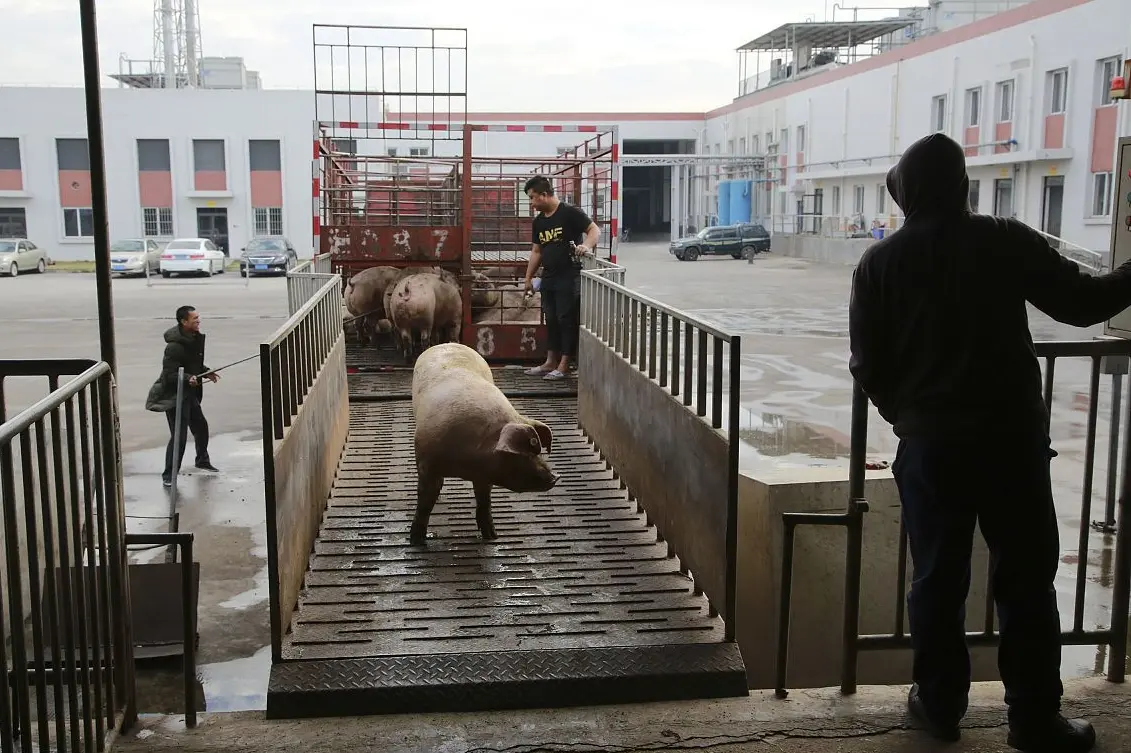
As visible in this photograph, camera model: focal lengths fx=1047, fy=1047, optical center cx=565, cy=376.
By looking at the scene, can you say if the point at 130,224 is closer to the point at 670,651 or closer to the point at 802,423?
the point at 802,423

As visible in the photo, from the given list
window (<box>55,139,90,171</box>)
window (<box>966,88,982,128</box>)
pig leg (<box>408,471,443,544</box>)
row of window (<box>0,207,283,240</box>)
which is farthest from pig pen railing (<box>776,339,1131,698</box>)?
window (<box>55,139,90,171</box>)

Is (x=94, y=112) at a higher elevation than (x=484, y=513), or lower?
higher

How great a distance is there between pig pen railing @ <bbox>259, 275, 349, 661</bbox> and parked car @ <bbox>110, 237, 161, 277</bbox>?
3005 cm

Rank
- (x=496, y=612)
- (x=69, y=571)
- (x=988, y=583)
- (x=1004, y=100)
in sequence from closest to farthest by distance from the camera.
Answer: (x=69, y=571), (x=988, y=583), (x=496, y=612), (x=1004, y=100)

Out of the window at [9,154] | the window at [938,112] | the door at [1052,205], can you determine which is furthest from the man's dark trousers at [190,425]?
the window at [9,154]

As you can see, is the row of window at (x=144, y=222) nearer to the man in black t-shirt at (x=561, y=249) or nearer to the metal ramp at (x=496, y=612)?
the man in black t-shirt at (x=561, y=249)

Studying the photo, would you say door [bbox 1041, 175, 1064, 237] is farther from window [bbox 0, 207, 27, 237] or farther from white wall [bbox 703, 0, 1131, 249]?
window [bbox 0, 207, 27, 237]

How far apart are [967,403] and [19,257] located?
40395 mm

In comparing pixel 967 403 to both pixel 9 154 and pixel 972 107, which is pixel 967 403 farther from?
pixel 9 154

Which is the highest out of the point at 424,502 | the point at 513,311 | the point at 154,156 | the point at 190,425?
the point at 154,156

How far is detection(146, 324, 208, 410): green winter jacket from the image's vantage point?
29.2 feet

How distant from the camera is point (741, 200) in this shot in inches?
2005

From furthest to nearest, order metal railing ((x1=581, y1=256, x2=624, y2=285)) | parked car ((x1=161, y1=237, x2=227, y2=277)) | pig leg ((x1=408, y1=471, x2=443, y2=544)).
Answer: parked car ((x1=161, y1=237, x2=227, y2=277)) < metal railing ((x1=581, y1=256, x2=624, y2=285)) < pig leg ((x1=408, y1=471, x2=443, y2=544))

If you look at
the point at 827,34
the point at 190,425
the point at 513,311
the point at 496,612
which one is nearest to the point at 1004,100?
the point at 827,34
